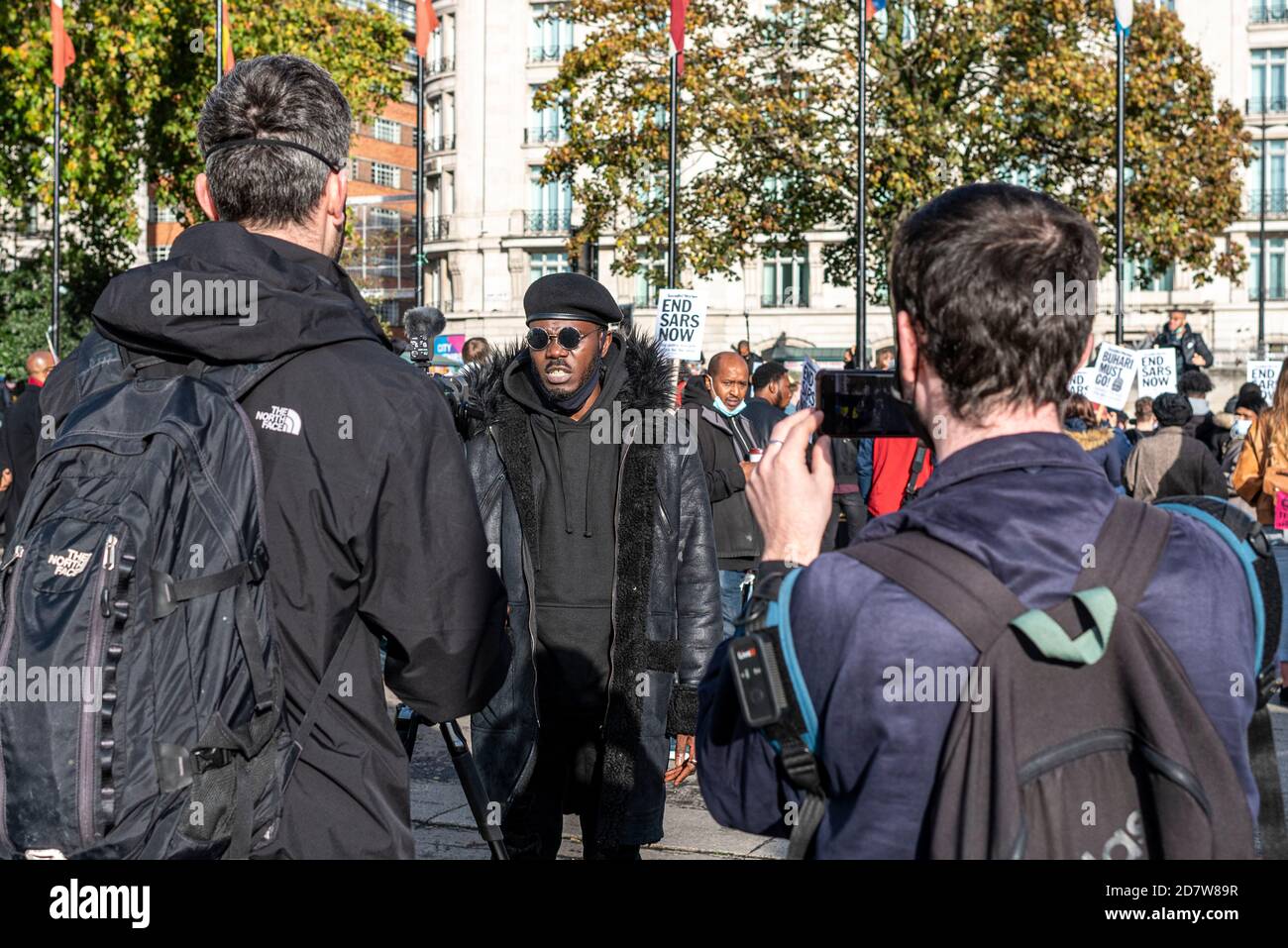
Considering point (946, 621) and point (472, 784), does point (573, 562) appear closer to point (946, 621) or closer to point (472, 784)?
point (472, 784)

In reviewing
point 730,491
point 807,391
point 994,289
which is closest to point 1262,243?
point 730,491

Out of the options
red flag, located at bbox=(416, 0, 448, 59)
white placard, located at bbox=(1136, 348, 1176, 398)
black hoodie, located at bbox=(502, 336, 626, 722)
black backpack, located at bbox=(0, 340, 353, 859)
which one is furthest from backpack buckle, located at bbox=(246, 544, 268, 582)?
red flag, located at bbox=(416, 0, 448, 59)

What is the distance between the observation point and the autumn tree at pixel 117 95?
2948 cm

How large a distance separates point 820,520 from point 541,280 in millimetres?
3140

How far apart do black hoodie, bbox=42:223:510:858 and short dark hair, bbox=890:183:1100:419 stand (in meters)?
0.96

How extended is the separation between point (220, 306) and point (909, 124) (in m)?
27.9

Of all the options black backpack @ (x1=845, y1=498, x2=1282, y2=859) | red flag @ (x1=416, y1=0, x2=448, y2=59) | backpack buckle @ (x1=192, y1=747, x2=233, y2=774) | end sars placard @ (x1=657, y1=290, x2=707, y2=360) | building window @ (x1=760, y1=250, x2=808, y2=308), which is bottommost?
backpack buckle @ (x1=192, y1=747, x2=233, y2=774)

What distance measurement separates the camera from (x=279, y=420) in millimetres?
2535

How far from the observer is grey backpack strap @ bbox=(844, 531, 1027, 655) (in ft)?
6.04

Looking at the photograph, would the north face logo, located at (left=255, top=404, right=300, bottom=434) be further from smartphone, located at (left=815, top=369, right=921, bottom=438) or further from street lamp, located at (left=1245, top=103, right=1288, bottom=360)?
street lamp, located at (left=1245, top=103, right=1288, bottom=360)

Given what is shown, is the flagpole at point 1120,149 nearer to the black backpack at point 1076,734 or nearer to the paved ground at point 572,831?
the paved ground at point 572,831

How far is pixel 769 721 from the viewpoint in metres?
1.95
